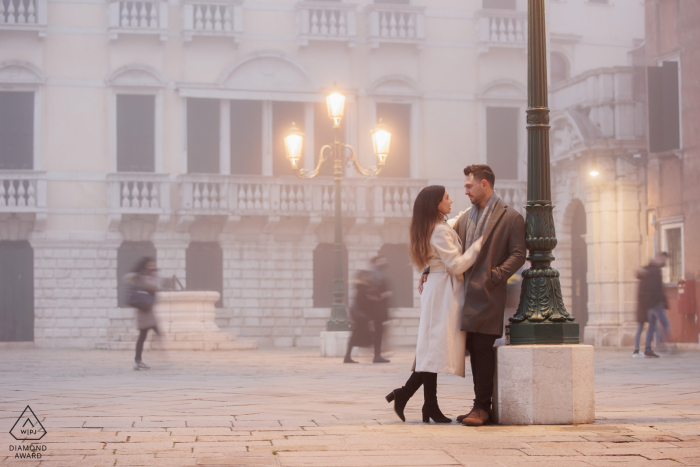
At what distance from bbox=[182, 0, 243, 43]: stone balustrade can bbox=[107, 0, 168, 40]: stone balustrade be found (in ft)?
1.72

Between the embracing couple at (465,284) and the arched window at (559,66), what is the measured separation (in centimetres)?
2348

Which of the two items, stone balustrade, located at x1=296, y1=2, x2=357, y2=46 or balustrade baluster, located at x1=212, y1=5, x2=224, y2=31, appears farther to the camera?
stone balustrade, located at x1=296, y1=2, x2=357, y2=46

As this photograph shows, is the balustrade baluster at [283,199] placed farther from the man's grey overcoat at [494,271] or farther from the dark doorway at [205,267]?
the man's grey overcoat at [494,271]

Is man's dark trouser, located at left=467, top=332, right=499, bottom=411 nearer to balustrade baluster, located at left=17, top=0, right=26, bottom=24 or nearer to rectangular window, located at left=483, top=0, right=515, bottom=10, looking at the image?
balustrade baluster, located at left=17, top=0, right=26, bottom=24

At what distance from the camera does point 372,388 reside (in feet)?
33.7

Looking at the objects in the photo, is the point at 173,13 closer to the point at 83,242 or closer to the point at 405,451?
the point at 83,242

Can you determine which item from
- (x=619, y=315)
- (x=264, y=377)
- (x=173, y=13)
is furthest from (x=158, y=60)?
(x=264, y=377)

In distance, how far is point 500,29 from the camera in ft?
88.2

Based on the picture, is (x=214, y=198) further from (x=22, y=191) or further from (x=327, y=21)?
(x=327, y=21)

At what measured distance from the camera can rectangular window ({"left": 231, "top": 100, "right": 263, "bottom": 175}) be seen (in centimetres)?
2519

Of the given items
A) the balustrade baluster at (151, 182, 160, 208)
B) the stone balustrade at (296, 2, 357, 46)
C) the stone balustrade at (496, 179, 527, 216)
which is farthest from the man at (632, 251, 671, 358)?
the balustrade baluster at (151, 182, 160, 208)

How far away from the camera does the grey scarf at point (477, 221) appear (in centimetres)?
679

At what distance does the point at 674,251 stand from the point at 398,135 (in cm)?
827

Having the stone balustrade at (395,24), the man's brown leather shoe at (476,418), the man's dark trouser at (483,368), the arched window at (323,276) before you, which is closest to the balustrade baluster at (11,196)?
the arched window at (323,276)
